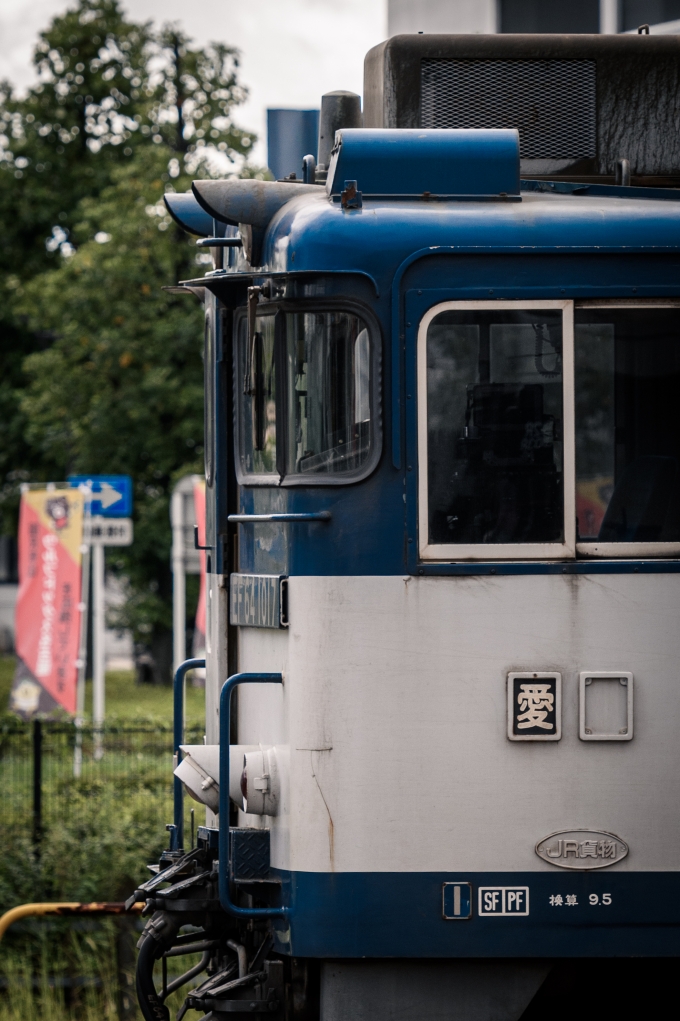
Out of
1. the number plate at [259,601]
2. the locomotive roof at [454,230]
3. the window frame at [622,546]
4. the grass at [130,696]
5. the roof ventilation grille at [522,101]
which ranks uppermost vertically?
the roof ventilation grille at [522,101]

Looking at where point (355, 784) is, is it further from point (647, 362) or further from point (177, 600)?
point (177, 600)

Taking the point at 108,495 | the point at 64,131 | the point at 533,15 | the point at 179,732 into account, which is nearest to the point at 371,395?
the point at 179,732

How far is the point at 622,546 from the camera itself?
434cm

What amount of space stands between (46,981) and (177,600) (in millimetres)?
6093

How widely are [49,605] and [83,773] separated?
Result: 4.80 m

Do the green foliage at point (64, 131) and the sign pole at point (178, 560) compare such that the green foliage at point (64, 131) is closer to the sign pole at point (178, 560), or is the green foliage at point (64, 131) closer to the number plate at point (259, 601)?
the sign pole at point (178, 560)

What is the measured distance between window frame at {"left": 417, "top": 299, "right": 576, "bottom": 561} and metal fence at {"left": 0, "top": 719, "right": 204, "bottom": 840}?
5407 mm

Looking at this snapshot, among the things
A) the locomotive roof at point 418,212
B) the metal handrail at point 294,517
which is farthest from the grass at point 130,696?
the locomotive roof at point 418,212

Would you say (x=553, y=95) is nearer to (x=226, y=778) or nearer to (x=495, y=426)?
(x=495, y=426)

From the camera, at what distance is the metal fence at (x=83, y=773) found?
9.50 metres

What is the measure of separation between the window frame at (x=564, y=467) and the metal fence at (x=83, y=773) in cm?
541

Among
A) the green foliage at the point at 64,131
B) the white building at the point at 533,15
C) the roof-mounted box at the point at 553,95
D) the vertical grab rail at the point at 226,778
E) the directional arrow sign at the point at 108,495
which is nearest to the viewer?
the vertical grab rail at the point at 226,778

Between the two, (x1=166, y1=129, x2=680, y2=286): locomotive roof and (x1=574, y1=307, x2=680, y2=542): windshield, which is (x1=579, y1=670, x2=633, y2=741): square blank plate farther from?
(x1=166, y1=129, x2=680, y2=286): locomotive roof

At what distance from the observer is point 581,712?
4.26m
